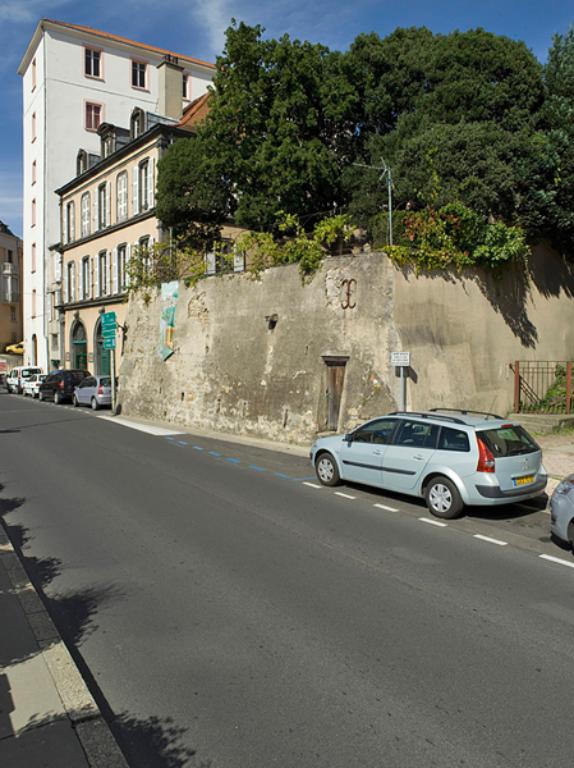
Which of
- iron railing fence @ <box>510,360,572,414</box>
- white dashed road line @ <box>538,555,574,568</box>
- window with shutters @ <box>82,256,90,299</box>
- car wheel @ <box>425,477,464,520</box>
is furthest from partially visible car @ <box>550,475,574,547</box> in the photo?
window with shutters @ <box>82,256,90,299</box>

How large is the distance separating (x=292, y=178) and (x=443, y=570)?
1702 centimetres

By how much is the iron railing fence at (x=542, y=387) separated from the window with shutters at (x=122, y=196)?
26.6 metres

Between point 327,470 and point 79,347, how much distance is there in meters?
35.5

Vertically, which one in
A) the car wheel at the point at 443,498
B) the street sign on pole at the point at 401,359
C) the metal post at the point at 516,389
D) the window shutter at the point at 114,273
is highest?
the window shutter at the point at 114,273

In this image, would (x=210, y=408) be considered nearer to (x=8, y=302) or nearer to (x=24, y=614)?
(x=24, y=614)

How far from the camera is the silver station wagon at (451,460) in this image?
8508 millimetres

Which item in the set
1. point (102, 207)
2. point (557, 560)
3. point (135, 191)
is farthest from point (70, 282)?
point (557, 560)

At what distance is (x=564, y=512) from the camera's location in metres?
7.19

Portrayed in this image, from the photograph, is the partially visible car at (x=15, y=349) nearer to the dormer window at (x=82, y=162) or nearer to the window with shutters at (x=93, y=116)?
the dormer window at (x=82, y=162)

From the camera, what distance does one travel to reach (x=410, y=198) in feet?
57.8

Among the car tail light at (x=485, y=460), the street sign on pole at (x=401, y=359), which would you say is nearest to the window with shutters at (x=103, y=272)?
the street sign on pole at (x=401, y=359)

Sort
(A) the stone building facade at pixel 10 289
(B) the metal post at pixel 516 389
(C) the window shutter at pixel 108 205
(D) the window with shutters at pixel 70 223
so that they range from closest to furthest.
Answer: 1. (B) the metal post at pixel 516 389
2. (C) the window shutter at pixel 108 205
3. (D) the window with shutters at pixel 70 223
4. (A) the stone building facade at pixel 10 289

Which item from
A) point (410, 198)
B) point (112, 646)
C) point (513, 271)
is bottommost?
point (112, 646)

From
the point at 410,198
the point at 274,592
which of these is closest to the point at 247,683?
the point at 274,592
